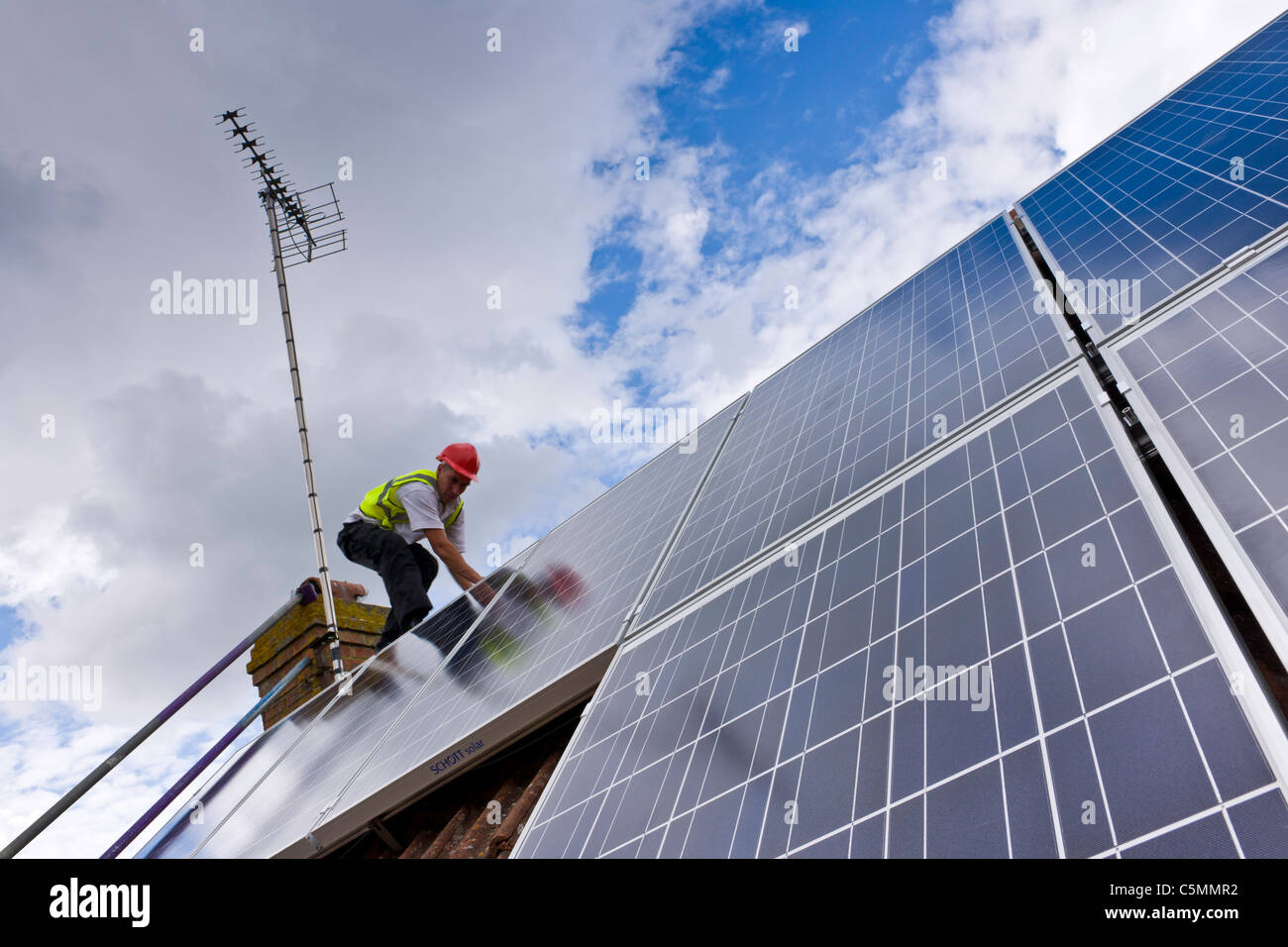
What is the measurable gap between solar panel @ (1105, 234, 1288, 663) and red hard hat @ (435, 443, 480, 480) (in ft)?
24.3

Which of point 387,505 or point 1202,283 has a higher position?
point 1202,283

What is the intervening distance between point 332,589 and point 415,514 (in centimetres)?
140

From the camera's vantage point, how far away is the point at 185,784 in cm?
804

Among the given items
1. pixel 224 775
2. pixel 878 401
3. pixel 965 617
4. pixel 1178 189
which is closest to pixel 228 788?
pixel 224 775

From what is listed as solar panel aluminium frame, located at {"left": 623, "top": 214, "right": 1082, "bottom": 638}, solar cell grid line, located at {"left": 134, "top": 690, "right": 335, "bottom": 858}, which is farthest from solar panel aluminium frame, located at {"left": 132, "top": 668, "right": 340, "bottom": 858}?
solar panel aluminium frame, located at {"left": 623, "top": 214, "right": 1082, "bottom": 638}

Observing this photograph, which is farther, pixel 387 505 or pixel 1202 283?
pixel 387 505

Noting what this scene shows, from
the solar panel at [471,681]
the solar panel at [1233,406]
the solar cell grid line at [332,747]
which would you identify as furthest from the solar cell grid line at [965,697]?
the solar cell grid line at [332,747]

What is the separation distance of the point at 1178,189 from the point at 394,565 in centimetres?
808

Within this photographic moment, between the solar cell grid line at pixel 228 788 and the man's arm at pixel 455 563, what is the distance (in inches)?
73.0

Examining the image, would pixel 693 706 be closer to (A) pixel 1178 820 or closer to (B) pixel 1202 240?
(A) pixel 1178 820

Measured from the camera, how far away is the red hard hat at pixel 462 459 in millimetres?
9977

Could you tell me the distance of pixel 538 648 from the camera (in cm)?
581

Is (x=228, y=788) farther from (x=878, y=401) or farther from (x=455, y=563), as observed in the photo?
(x=878, y=401)
